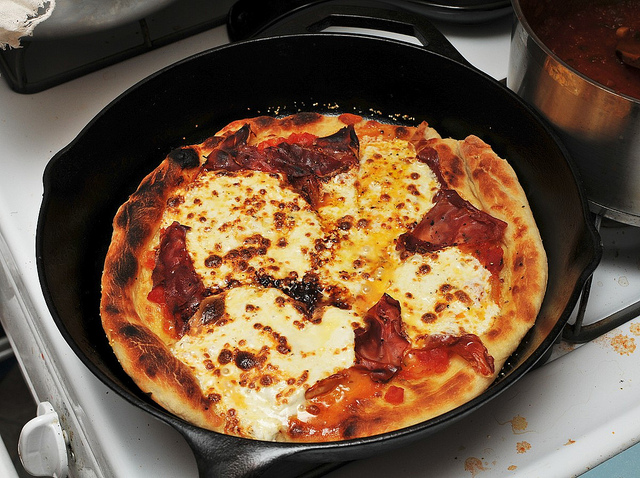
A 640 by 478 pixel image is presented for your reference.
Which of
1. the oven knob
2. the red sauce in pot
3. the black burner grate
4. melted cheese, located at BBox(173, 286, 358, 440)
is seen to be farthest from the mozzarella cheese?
the black burner grate

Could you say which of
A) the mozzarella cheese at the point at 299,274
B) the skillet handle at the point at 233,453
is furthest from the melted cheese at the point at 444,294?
the skillet handle at the point at 233,453

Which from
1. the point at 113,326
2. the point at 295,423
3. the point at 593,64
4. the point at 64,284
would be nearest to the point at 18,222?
the point at 64,284

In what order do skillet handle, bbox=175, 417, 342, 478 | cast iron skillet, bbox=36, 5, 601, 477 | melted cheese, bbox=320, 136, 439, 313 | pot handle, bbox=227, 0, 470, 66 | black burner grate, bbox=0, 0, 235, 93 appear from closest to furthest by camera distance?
skillet handle, bbox=175, 417, 342, 478 < cast iron skillet, bbox=36, 5, 601, 477 < melted cheese, bbox=320, 136, 439, 313 < pot handle, bbox=227, 0, 470, 66 < black burner grate, bbox=0, 0, 235, 93

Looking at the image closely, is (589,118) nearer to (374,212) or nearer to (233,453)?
(374,212)

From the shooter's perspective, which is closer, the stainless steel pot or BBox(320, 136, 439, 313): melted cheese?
the stainless steel pot

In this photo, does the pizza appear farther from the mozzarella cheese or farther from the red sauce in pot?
the red sauce in pot

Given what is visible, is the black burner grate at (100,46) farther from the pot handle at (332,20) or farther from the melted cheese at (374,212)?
the melted cheese at (374,212)
